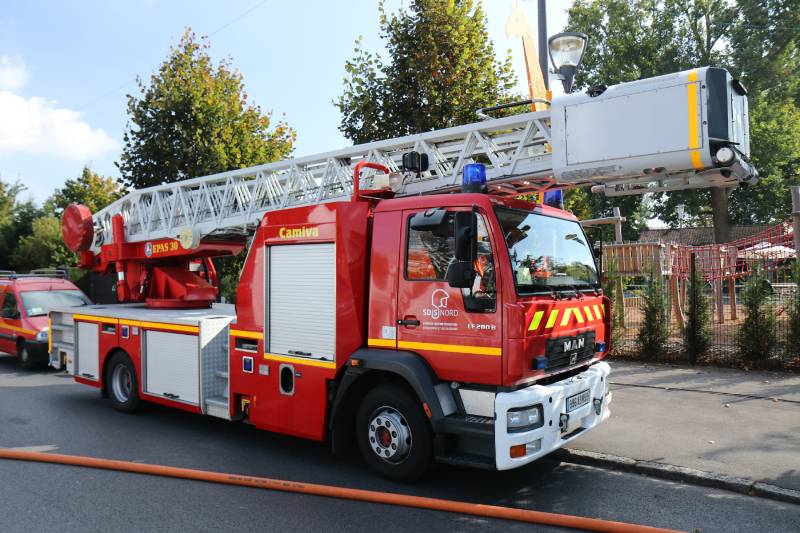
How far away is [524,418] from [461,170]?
8.65ft

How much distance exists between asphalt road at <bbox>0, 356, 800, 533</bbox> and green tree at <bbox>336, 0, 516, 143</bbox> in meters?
7.41

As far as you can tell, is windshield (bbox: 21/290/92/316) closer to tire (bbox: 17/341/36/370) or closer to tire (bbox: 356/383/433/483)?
tire (bbox: 17/341/36/370)

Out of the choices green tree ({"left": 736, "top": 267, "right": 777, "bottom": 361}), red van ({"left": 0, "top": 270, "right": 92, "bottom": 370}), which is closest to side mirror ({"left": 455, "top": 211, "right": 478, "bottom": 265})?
green tree ({"left": 736, "top": 267, "right": 777, "bottom": 361})

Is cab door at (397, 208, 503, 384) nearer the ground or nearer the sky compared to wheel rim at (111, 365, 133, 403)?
nearer the sky

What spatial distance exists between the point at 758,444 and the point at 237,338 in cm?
528

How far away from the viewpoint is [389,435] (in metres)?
5.02

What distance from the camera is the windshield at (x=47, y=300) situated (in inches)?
473

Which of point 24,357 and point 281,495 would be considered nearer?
point 281,495

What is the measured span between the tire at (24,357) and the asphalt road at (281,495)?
5394 mm

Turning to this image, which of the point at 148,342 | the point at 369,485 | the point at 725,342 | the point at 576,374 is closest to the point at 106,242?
the point at 148,342

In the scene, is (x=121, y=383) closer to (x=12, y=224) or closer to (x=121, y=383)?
(x=121, y=383)

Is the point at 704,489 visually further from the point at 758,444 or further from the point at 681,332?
the point at 681,332

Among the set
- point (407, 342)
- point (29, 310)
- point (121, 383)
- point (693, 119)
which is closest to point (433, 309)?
point (407, 342)

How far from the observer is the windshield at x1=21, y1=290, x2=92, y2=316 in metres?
12.0
